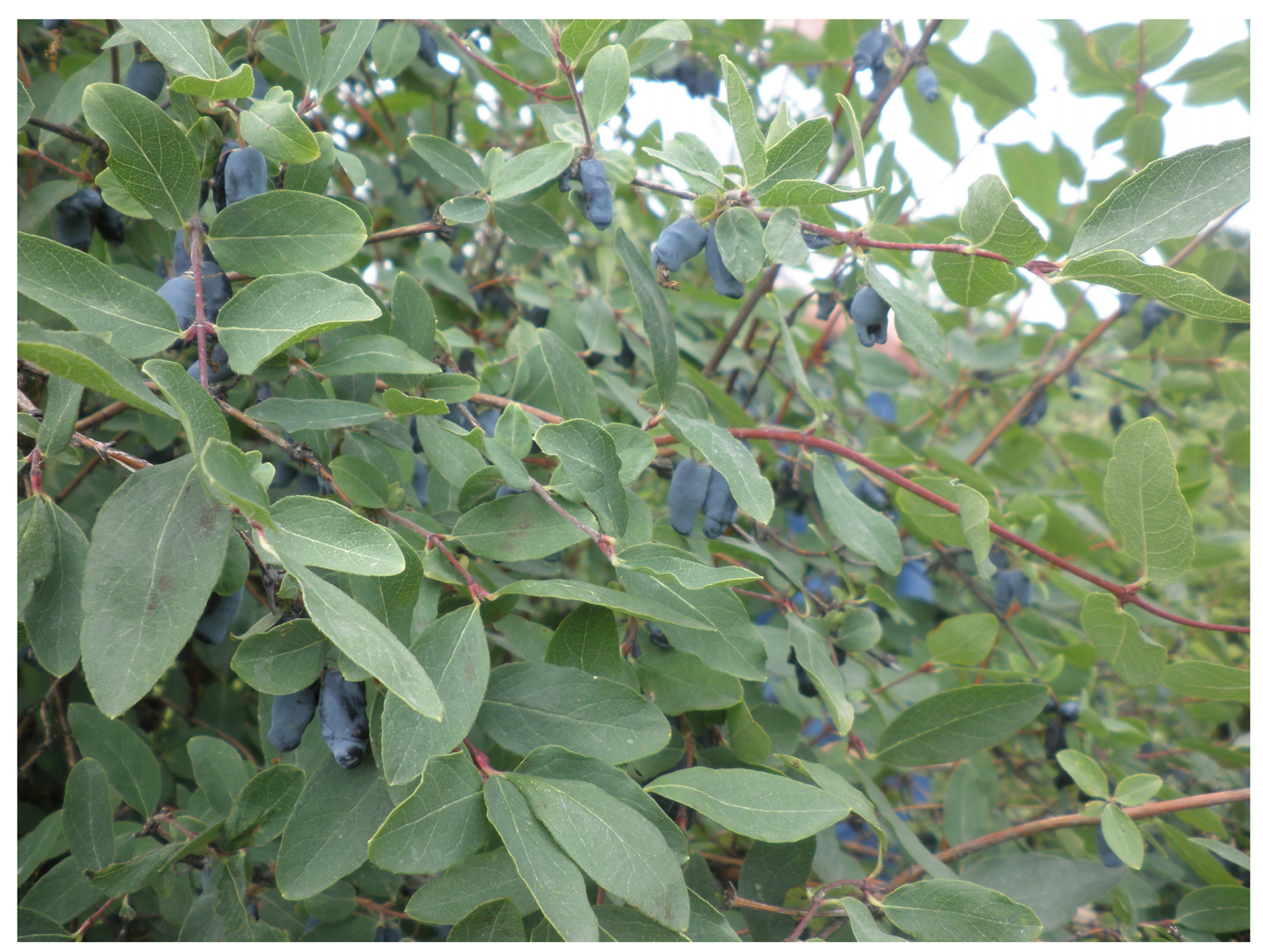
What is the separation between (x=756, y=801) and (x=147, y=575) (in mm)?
496

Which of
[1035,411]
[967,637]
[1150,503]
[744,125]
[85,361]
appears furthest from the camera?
[1035,411]

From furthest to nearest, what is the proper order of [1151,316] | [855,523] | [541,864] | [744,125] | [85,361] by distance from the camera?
[1151,316], [855,523], [744,125], [541,864], [85,361]

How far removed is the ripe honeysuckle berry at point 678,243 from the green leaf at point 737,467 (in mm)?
152

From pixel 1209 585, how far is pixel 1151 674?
2306 mm

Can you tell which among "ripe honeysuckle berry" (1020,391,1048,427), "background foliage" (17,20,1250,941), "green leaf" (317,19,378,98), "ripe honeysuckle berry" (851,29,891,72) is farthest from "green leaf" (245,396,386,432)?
"ripe honeysuckle berry" (1020,391,1048,427)

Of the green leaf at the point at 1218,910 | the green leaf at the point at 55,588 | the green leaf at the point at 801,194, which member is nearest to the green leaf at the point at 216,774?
the green leaf at the point at 55,588

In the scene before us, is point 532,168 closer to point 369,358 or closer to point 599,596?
point 369,358

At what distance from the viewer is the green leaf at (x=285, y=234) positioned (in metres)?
0.67

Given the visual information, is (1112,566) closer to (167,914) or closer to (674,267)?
(674,267)

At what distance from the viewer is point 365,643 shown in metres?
0.48

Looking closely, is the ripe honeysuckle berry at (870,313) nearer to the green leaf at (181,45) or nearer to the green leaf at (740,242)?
the green leaf at (740,242)

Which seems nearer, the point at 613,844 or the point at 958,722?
the point at 613,844

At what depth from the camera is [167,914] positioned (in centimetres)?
79

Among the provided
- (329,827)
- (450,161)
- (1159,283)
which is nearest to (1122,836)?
(1159,283)
